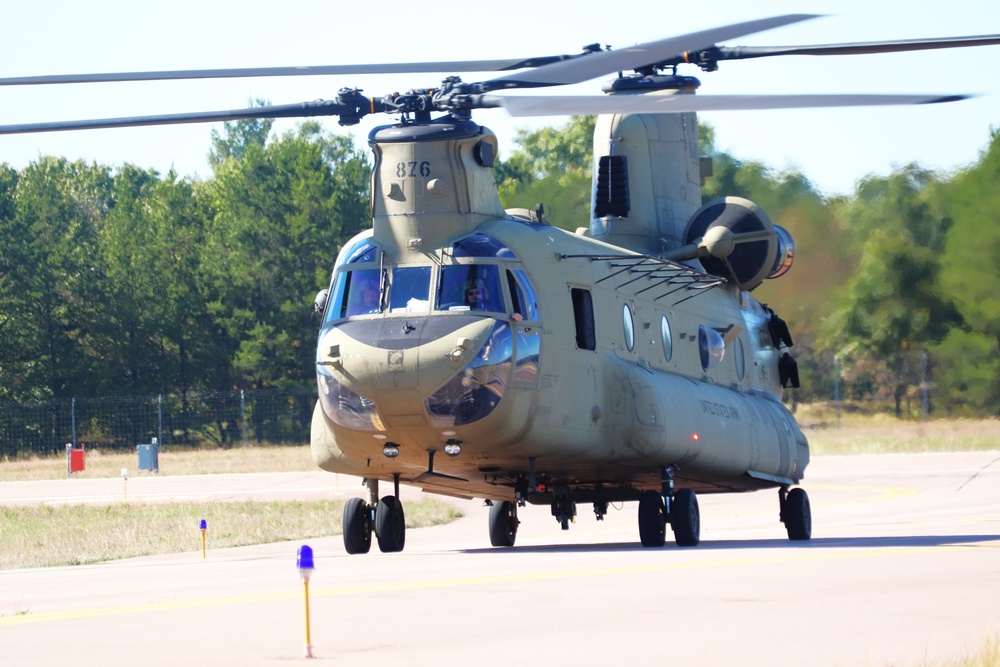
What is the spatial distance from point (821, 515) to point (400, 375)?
50.8 feet

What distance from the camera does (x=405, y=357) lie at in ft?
58.4

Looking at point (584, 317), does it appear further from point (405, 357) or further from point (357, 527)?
point (357, 527)

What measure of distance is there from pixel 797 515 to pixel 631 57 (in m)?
10.6

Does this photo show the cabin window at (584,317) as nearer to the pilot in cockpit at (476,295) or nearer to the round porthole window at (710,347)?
the pilot in cockpit at (476,295)

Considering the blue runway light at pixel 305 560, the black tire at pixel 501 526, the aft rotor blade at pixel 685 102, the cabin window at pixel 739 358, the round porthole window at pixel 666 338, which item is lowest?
the black tire at pixel 501 526

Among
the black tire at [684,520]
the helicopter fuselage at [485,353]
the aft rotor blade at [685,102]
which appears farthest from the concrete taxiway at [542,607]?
the aft rotor blade at [685,102]

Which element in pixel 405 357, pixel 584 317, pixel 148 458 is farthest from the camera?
pixel 148 458

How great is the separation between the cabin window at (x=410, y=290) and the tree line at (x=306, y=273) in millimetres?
23361

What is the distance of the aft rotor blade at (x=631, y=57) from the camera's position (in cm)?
1480

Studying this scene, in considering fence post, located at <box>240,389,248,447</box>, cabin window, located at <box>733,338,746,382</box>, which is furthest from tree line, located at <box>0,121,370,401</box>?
cabin window, located at <box>733,338,746,382</box>

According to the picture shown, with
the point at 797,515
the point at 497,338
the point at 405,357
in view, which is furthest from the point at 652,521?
the point at 797,515

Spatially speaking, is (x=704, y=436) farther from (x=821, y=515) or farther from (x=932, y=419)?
(x=932, y=419)

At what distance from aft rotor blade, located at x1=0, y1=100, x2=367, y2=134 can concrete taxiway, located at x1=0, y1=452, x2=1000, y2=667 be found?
4703 millimetres

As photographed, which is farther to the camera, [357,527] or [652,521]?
[357,527]
